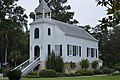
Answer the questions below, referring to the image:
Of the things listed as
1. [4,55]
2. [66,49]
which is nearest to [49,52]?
[66,49]

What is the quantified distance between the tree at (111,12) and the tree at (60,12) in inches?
2335

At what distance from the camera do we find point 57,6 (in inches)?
2554

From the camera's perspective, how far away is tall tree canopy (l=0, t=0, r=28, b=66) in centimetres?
4869

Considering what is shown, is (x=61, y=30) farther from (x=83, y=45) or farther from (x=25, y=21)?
(x=25, y=21)

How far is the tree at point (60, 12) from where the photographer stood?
62.9 m

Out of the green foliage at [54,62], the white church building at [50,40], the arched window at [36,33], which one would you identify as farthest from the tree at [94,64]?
the arched window at [36,33]

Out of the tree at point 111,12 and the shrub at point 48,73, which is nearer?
the tree at point 111,12

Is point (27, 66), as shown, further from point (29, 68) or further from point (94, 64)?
point (94, 64)

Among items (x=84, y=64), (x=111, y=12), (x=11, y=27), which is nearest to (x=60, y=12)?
(x=11, y=27)

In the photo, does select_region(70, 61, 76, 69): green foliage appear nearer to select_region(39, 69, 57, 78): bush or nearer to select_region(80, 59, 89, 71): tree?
select_region(80, 59, 89, 71): tree

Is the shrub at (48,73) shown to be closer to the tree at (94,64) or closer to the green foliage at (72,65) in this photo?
the green foliage at (72,65)

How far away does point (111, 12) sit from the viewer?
3.02 m

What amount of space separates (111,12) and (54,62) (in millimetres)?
33433

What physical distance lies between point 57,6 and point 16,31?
1532 centimetres
